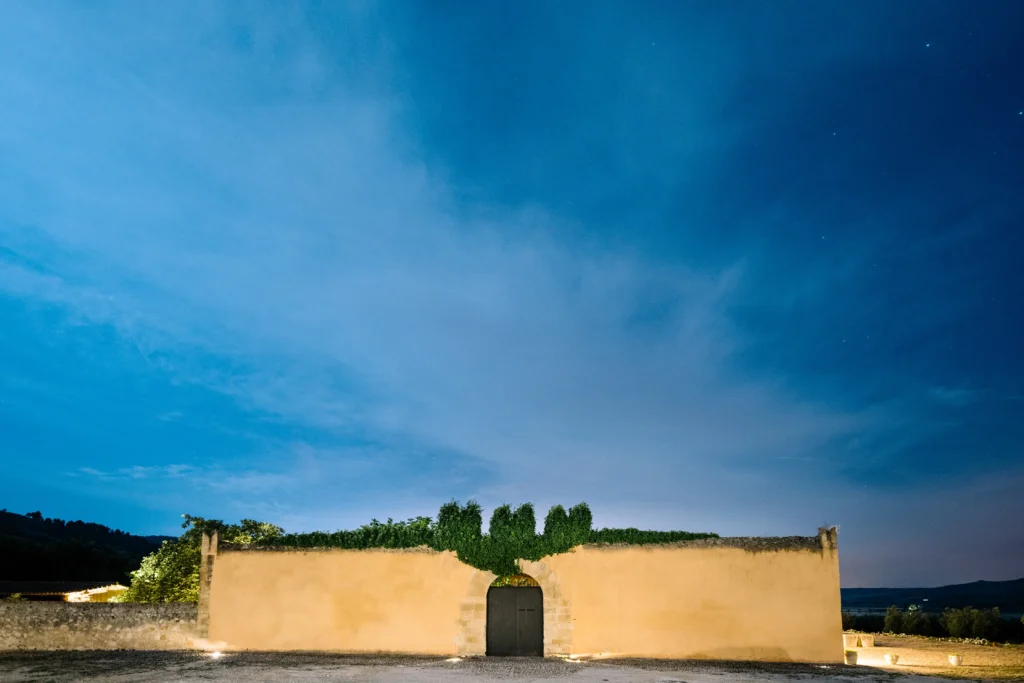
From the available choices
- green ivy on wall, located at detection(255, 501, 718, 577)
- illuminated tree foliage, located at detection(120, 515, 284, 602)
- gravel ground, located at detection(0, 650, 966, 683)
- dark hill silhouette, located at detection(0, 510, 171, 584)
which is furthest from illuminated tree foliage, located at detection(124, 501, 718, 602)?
dark hill silhouette, located at detection(0, 510, 171, 584)

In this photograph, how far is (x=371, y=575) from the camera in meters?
13.9

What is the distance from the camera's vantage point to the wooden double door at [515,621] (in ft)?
44.7

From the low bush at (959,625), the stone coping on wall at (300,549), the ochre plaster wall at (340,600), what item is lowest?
the low bush at (959,625)

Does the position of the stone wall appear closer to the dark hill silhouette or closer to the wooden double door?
the wooden double door

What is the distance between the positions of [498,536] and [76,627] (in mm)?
8478

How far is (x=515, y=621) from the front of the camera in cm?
1375

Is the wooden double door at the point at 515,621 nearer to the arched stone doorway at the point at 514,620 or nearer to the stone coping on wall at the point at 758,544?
the arched stone doorway at the point at 514,620

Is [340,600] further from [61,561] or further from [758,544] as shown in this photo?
[61,561]

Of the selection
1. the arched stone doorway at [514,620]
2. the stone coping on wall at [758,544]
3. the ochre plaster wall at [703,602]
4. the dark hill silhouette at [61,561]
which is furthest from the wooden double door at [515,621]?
the dark hill silhouette at [61,561]

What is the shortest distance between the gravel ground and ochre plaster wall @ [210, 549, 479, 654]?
1.71ft

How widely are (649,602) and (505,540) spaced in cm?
299

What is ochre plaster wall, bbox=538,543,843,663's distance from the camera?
1300 centimetres

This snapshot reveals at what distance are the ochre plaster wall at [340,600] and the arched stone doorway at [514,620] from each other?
65 cm

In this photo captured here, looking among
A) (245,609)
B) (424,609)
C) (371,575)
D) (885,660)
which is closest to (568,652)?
(424,609)
